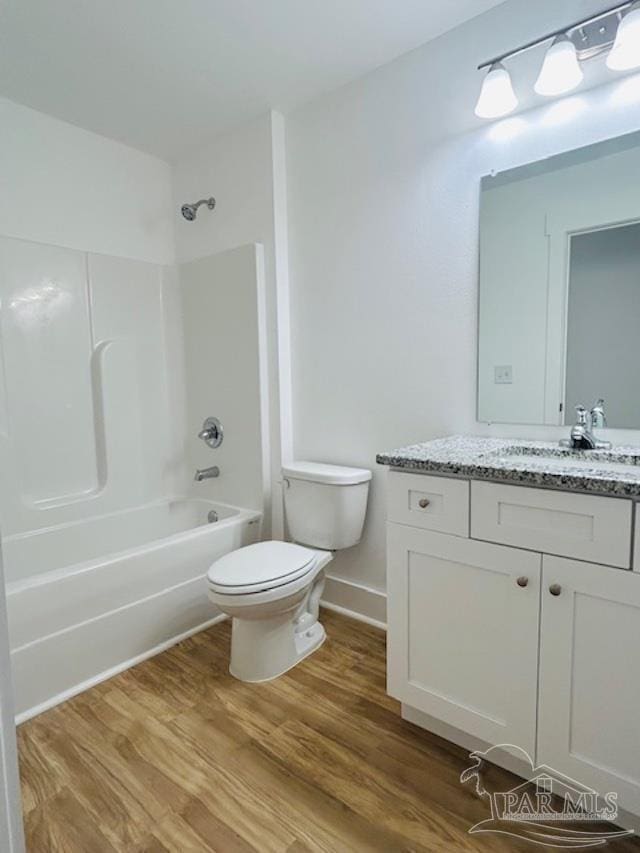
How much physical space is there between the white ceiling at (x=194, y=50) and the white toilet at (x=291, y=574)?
1668mm

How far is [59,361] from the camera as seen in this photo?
2.30 metres

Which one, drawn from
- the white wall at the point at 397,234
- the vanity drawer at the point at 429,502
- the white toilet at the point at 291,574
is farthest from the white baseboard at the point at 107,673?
the vanity drawer at the point at 429,502

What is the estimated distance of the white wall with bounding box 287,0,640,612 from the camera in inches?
63.6

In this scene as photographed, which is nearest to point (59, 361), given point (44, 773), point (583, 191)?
point (44, 773)

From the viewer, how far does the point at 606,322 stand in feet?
4.94

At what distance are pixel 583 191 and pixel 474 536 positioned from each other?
116 cm

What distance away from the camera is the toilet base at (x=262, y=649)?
5.87 ft

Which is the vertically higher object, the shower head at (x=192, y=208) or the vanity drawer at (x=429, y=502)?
the shower head at (x=192, y=208)

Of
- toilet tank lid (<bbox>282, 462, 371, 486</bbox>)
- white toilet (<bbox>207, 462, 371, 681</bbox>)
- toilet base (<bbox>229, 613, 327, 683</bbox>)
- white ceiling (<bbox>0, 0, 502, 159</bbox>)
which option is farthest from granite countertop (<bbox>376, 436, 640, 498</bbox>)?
white ceiling (<bbox>0, 0, 502, 159</bbox>)

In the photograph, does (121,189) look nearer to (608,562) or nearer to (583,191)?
(583,191)

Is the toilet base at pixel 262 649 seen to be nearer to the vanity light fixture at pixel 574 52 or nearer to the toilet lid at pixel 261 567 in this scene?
the toilet lid at pixel 261 567

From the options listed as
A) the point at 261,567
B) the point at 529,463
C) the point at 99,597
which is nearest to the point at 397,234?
the point at 529,463

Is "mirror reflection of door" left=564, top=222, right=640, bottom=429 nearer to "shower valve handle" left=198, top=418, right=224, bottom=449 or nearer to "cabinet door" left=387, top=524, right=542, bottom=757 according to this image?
"cabinet door" left=387, top=524, right=542, bottom=757

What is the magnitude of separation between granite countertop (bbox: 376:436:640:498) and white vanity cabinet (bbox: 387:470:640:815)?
0.03 meters
